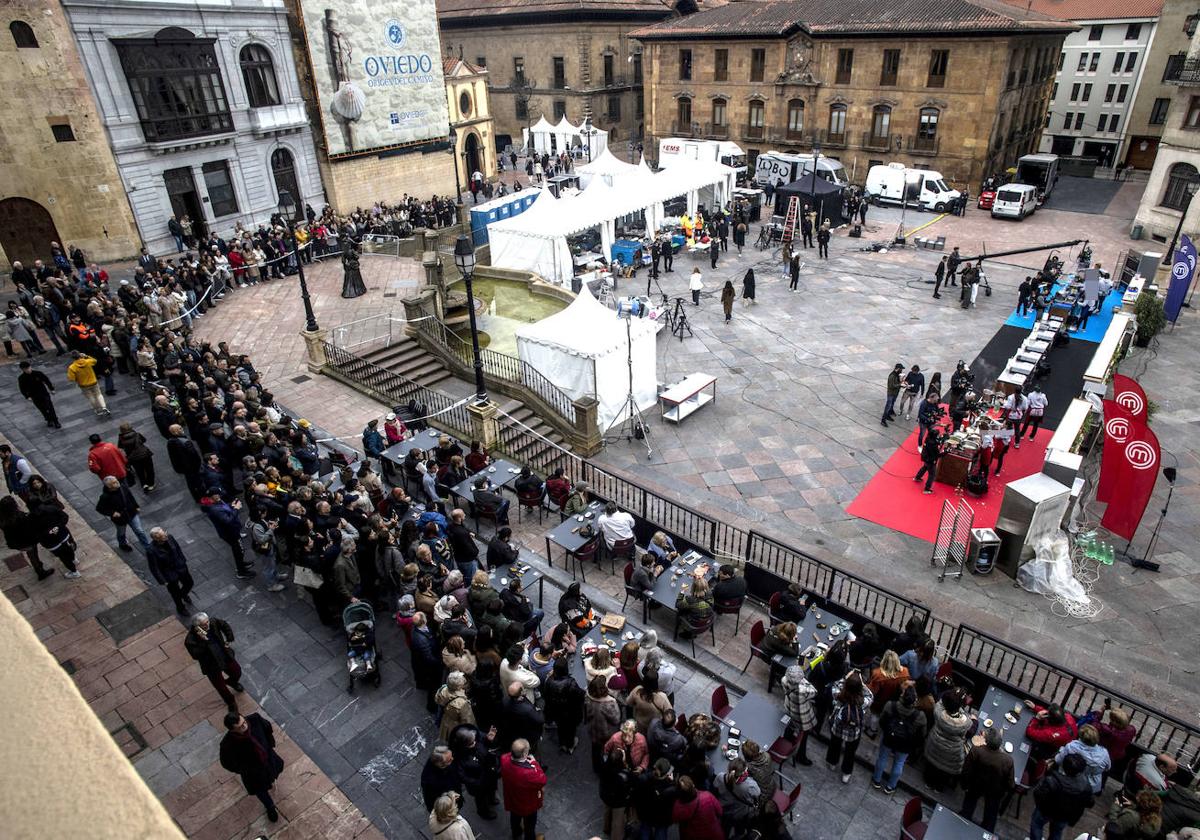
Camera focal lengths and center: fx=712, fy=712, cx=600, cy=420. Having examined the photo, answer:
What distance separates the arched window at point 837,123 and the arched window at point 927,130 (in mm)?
4181

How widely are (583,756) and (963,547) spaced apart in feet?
25.1

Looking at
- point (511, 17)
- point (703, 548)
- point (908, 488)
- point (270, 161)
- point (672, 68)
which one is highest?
point (511, 17)

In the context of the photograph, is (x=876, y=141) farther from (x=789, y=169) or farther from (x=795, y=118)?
(x=789, y=169)

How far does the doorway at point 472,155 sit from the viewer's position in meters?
43.4

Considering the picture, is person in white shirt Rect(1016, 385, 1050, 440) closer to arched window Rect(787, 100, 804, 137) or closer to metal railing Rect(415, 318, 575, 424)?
metal railing Rect(415, 318, 575, 424)

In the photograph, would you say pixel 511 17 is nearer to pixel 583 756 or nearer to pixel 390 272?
pixel 390 272

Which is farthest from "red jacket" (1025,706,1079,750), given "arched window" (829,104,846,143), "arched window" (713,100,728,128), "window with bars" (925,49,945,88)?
"arched window" (713,100,728,128)

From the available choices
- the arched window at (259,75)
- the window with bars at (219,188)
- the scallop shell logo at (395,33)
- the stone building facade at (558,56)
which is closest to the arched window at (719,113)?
the stone building facade at (558,56)

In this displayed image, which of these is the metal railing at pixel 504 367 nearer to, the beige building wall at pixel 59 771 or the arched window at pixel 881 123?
the beige building wall at pixel 59 771

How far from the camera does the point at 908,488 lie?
1416cm

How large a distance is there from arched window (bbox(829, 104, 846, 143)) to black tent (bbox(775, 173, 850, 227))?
415 inches

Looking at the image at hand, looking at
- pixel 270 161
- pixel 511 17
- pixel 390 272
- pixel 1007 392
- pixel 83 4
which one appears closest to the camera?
pixel 1007 392

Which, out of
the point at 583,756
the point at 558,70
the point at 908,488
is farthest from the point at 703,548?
the point at 558,70

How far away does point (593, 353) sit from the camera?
50.4 ft
